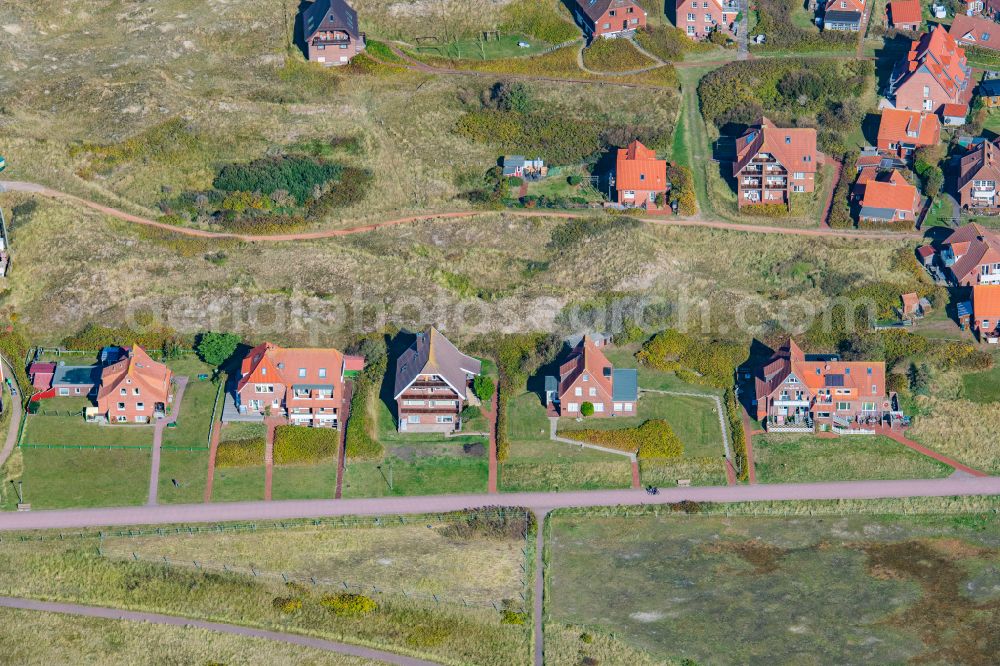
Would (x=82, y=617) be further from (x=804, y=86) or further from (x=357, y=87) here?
(x=804, y=86)

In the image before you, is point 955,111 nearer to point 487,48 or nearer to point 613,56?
point 613,56

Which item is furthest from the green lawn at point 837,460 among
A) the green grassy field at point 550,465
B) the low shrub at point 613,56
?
the low shrub at point 613,56

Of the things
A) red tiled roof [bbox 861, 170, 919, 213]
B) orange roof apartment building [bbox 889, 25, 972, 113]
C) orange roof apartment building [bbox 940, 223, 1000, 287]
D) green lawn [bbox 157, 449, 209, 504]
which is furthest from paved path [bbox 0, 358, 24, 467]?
orange roof apartment building [bbox 889, 25, 972, 113]

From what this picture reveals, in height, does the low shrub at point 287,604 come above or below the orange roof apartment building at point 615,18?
below

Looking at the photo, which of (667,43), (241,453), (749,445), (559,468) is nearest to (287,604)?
(241,453)

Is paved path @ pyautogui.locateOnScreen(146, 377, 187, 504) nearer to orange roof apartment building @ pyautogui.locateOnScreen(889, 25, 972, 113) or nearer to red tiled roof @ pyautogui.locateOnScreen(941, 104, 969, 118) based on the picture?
orange roof apartment building @ pyautogui.locateOnScreen(889, 25, 972, 113)

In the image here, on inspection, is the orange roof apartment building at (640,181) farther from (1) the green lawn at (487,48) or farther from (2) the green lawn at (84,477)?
(2) the green lawn at (84,477)
